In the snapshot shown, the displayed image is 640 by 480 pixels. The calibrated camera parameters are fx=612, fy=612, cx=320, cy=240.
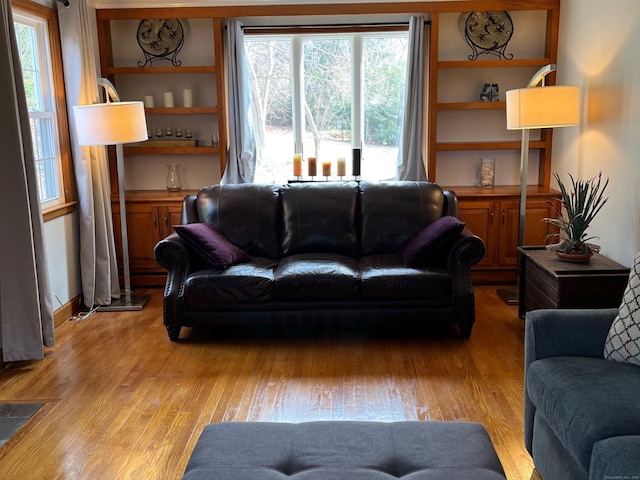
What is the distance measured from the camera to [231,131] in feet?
17.4

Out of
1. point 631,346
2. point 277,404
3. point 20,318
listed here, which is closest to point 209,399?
point 277,404

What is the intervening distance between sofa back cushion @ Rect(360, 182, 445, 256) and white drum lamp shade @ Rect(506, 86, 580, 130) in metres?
0.81

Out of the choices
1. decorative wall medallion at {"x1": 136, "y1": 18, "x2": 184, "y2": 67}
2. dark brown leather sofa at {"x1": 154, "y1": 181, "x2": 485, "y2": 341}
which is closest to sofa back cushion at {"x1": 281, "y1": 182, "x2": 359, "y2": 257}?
dark brown leather sofa at {"x1": 154, "y1": 181, "x2": 485, "y2": 341}

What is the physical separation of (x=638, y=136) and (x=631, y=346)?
194cm

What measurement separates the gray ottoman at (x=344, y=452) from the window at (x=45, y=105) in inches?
116

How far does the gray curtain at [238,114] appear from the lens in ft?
17.1

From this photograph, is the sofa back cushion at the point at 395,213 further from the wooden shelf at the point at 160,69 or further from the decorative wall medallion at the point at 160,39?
the decorative wall medallion at the point at 160,39

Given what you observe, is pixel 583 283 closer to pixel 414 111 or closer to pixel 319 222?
pixel 319 222

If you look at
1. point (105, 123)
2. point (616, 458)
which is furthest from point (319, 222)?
point (616, 458)

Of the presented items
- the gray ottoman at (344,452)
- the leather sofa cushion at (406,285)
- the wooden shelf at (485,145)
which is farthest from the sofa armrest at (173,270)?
the wooden shelf at (485,145)

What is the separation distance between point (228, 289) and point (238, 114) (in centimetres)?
203

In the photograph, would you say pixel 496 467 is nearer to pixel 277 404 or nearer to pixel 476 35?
pixel 277 404

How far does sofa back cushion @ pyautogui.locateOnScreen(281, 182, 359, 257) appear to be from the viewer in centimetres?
438

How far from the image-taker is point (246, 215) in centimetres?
439
